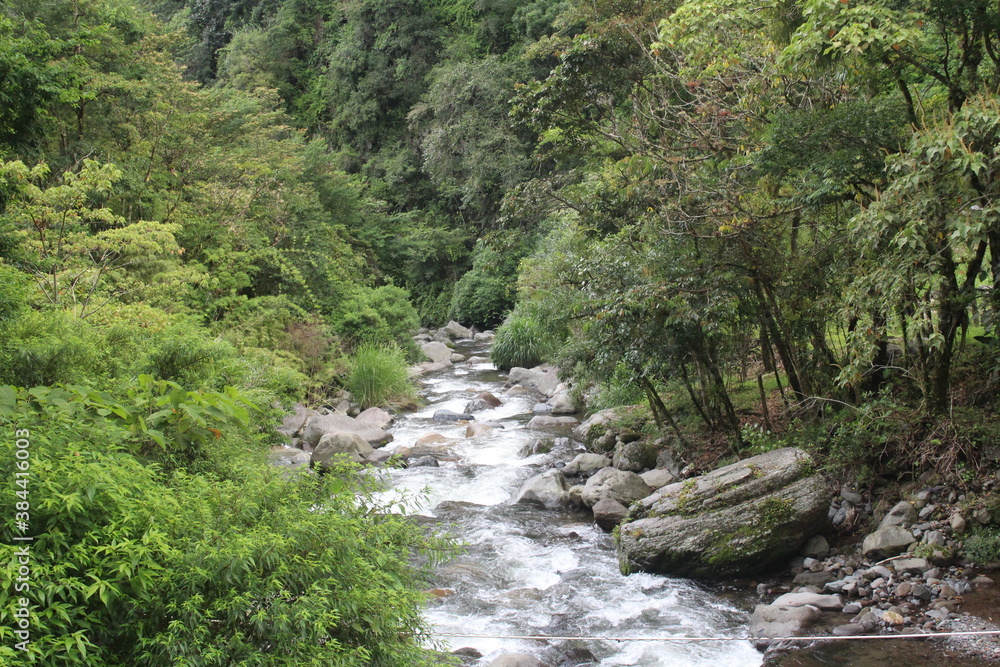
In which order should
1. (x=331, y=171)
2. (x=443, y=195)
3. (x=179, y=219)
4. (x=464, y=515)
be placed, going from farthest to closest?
1. (x=443, y=195)
2. (x=331, y=171)
3. (x=179, y=219)
4. (x=464, y=515)

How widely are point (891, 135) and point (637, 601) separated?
4.85 meters

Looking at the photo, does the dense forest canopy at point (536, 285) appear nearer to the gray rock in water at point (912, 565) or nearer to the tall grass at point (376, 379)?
the tall grass at point (376, 379)

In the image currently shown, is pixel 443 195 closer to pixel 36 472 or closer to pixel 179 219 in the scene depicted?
pixel 179 219

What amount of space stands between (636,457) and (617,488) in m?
1.24

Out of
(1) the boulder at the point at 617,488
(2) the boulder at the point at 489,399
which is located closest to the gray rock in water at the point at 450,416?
(2) the boulder at the point at 489,399

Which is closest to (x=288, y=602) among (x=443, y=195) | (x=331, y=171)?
(x=331, y=171)

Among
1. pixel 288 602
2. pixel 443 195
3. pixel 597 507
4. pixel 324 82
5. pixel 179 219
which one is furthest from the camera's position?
pixel 324 82

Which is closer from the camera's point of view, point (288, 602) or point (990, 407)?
point (288, 602)

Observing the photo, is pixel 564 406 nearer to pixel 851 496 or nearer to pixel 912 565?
pixel 851 496

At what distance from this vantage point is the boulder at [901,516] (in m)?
6.30

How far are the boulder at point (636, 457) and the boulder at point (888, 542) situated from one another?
3558 millimetres

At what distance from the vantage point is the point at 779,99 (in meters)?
7.51

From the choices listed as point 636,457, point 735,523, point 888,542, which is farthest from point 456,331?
point 888,542

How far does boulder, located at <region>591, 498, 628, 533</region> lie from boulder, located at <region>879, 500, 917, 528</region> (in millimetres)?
2694
